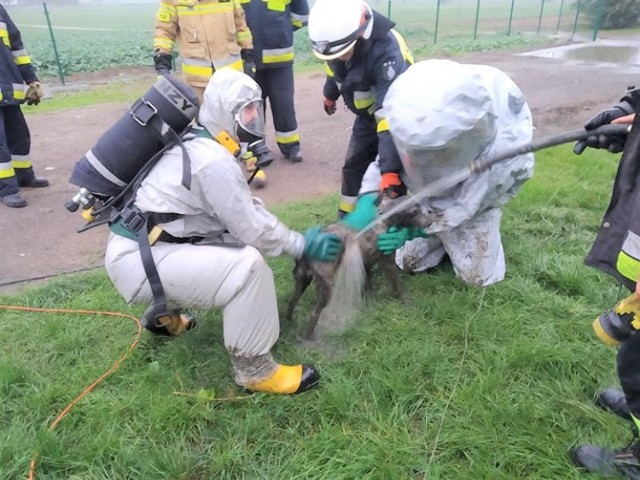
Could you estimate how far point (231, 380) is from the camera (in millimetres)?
2854

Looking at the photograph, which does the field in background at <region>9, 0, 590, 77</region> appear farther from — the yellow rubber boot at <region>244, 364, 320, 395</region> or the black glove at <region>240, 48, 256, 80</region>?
the yellow rubber boot at <region>244, 364, 320, 395</region>

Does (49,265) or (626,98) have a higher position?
(626,98)

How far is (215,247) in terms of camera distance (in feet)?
8.46

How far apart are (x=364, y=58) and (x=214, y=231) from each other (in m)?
1.69

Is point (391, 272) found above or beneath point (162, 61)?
beneath

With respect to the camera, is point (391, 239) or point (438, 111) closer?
point (438, 111)

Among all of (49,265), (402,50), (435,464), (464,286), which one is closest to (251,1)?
(402,50)

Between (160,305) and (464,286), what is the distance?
1.88 meters

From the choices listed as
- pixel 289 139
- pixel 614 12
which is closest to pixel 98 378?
pixel 289 139

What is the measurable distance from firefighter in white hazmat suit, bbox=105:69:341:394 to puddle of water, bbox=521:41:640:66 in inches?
487

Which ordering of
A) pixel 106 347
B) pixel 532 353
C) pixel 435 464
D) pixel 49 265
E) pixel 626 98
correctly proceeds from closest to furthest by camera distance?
pixel 626 98
pixel 435 464
pixel 532 353
pixel 106 347
pixel 49 265

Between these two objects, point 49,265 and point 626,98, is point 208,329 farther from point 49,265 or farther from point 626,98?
point 626,98

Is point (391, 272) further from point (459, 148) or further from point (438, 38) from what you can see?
point (438, 38)

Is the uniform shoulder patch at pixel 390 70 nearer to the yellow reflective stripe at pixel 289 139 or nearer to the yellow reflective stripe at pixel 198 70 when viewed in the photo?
the yellow reflective stripe at pixel 198 70
